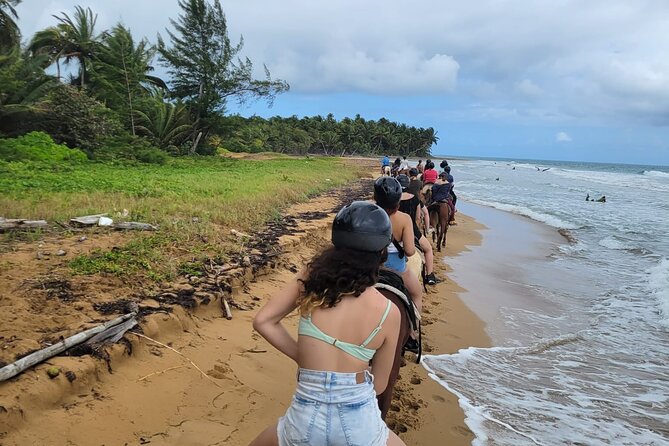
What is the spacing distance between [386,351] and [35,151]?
55.0 ft

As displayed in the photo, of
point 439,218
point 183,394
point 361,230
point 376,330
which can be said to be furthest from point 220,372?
point 439,218

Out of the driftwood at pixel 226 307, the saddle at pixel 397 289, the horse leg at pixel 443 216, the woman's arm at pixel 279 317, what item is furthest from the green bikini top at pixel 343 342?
the horse leg at pixel 443 216

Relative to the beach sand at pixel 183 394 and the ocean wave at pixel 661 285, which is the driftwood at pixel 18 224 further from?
the ocean wave at pixel 661 285

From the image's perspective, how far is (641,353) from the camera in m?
5.97

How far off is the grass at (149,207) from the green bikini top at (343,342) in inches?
155

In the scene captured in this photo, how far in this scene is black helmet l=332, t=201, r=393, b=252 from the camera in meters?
1.82

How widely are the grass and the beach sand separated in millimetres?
1153

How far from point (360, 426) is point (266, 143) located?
182 ft

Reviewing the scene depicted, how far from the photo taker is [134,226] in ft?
22.7

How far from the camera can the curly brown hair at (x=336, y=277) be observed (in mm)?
1760

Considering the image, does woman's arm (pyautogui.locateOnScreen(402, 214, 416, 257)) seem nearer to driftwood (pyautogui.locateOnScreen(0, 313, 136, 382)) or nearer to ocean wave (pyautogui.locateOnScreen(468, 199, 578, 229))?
driftwood (pyautogui.locateOnScreen(0, 313, 136, 382))

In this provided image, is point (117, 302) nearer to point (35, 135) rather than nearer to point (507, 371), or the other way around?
point (507, 371)

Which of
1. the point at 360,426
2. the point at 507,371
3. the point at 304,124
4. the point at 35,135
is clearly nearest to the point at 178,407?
the point at 360,426

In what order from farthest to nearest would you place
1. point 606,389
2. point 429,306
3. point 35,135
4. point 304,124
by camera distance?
1. point 304,124
2. point 35,135
3. point 429,306
4. point 606,389
